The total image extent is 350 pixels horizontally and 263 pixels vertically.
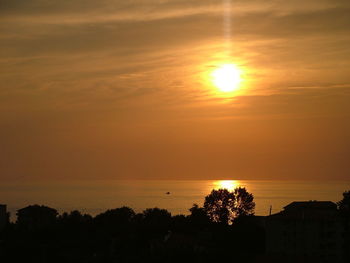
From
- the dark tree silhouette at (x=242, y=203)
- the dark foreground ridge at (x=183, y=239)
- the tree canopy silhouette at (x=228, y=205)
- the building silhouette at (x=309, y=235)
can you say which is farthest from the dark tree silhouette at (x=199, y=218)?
the building silhouette at (x=309, y=235)

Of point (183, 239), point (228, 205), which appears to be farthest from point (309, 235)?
point (228, 205)

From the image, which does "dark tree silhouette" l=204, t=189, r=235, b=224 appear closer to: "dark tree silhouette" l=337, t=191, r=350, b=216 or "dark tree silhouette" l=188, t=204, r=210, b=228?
"dark tree silhouette" l=188, t=204, r=210, b=228

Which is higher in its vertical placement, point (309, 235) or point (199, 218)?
point (199, 218)

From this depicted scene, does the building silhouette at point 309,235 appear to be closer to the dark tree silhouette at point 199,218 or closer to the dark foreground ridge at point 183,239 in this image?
the dark foreground ridge at point 183,239

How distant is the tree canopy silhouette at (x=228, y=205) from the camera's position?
82.1 meters

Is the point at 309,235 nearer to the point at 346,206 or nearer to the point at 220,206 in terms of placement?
the point at 346,206

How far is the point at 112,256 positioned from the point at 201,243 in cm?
985

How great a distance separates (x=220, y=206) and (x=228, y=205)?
69.2 inches

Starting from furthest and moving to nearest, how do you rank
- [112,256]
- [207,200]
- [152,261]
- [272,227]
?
[207,200], [272,227], [112,256], [152,261]

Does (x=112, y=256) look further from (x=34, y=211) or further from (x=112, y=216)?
(x=34, y=211)

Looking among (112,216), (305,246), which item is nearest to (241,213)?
(112,216)

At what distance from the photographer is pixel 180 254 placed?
45.7 meters

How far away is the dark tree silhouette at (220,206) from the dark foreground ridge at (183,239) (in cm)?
318

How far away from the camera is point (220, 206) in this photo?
82438 mm
